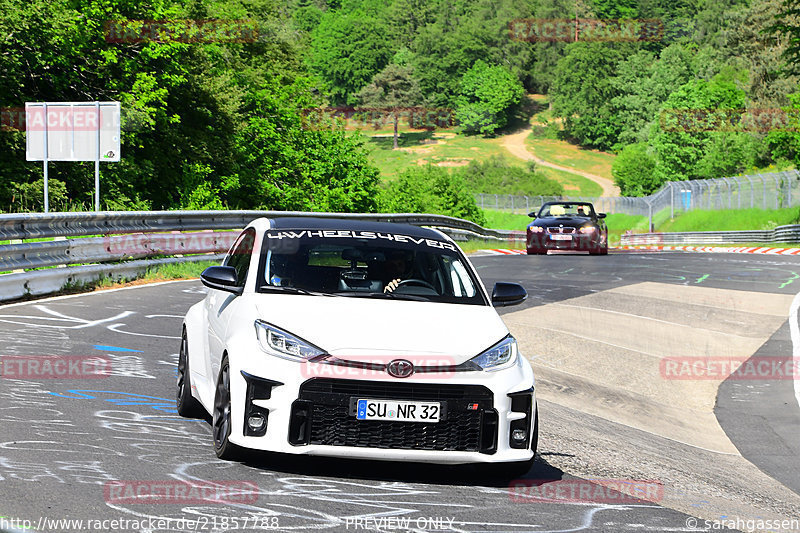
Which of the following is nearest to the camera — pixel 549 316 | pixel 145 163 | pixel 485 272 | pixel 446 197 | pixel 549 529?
pixel 549 529

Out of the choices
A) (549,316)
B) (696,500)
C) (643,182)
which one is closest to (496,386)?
(696,500)

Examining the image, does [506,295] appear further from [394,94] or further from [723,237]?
[394,94]

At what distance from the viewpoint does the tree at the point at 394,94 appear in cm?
17288

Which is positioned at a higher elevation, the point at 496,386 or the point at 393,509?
the point at 496,386

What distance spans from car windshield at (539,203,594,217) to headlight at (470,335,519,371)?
2473 cm

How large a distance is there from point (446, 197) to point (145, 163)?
196ft

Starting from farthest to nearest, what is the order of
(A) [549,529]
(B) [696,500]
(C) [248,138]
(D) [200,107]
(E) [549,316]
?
1. (C) [248,138]
2. (D) [200,107]
3. (E) [549,316]
4. (B) [696,500]
5. (A) [549,529]

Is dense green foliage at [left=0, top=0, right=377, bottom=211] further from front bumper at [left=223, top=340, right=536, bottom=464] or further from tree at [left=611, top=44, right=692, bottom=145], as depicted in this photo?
tree at [left=611, top=44, right=692, bottom=145]

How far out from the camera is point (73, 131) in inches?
896


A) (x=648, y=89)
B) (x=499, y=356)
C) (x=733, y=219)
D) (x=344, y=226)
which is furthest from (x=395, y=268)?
(x=648, y=89)

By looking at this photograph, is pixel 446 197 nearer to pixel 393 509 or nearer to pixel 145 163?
pixel 145 163

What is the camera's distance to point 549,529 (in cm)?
538

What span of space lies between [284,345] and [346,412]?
1.63 ft

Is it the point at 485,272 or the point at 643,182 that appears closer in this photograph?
the point at 485,272
